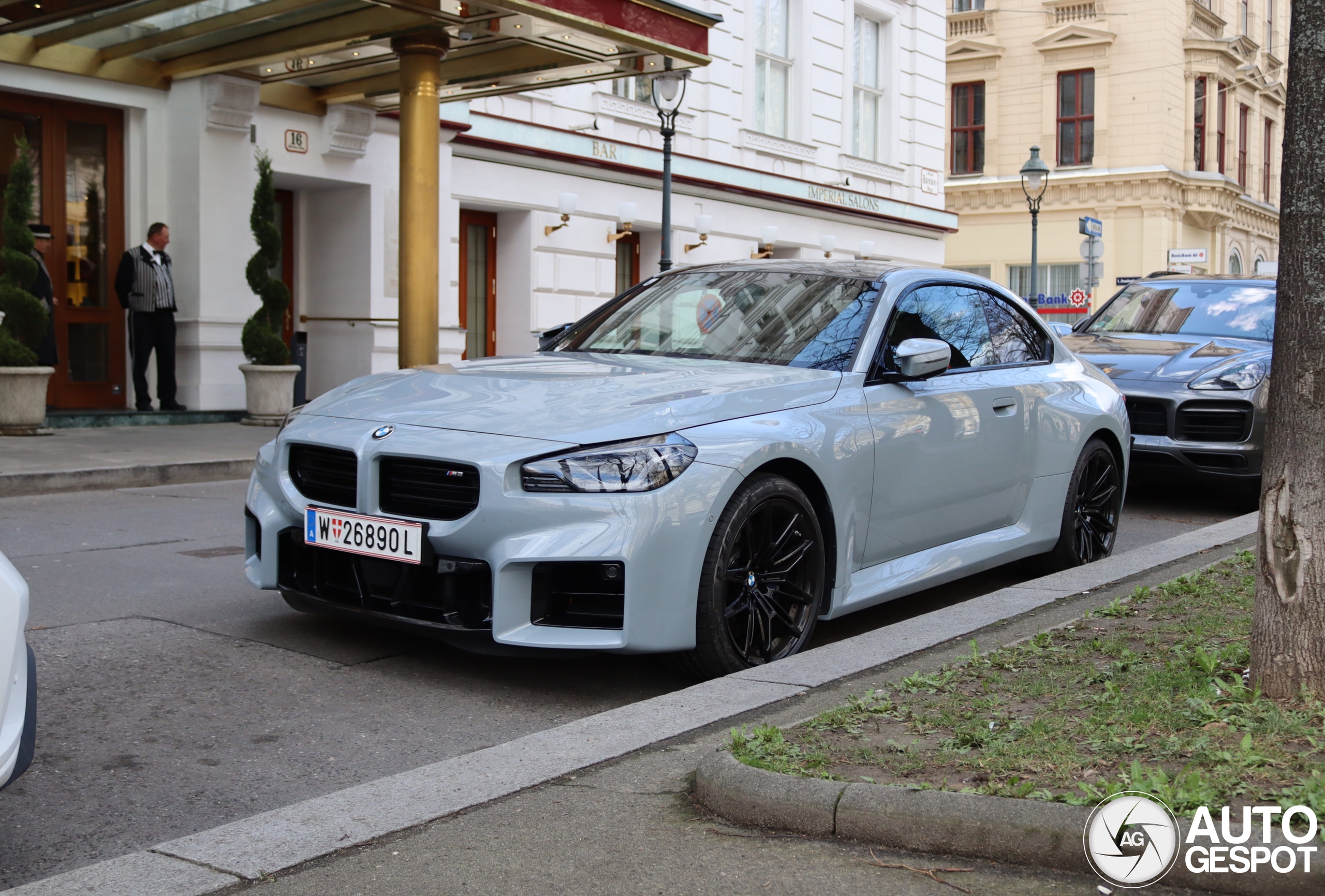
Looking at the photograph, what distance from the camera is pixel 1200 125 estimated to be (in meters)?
42.8

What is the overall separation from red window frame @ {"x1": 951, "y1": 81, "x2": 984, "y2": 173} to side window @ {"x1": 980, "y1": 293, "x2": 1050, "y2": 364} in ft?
125

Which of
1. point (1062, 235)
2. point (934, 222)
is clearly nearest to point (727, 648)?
point (934, 222)

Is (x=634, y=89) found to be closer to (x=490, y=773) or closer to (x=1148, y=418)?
(x=1148, y=418)

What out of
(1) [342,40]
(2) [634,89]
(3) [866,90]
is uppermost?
(3) [866,90]

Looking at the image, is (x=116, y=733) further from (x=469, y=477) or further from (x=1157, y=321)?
(x=1157, y=321)

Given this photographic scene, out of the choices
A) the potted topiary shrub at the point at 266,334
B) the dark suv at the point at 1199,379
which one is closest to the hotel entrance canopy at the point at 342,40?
the potted topiary shrub at the point at 266,334

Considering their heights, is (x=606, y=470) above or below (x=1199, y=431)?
above

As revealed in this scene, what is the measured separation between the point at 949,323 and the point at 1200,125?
1613 inches

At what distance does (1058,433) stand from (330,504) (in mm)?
3373

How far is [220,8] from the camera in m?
13.2

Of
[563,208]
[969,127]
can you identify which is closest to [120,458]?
[563,208]

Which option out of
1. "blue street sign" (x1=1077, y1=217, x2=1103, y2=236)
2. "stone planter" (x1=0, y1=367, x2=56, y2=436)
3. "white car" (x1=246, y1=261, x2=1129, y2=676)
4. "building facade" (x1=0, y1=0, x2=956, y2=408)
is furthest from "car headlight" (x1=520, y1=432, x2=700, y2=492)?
"blue street sign" (x1=1077, y1=217, x2=1103, y2=236)

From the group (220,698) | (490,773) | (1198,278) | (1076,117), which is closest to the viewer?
(490,773)

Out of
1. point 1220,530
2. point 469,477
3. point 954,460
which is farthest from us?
point 1220,530
